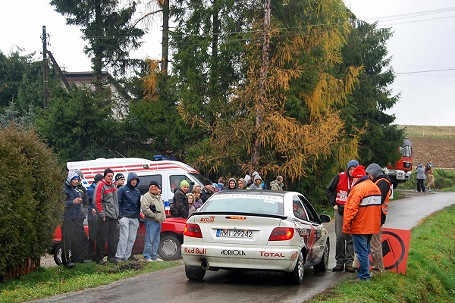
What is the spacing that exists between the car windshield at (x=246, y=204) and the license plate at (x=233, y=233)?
0.41m

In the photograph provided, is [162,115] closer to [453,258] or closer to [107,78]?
[107,78]

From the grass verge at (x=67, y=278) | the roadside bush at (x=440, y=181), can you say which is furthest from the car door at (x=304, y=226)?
the roadside bush at (x=440, y=181)

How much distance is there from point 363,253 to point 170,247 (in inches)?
207

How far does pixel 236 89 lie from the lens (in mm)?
27078

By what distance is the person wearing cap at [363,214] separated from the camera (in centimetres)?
1103

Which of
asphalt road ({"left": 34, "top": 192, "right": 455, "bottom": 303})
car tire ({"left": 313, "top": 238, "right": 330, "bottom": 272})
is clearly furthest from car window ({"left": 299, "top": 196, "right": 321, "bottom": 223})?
asphalt road ({"left": 34, "top": 192, "right": 455, "bottom": 303})

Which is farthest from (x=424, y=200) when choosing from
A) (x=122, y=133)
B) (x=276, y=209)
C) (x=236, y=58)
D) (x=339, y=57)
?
(x=276, y=209)

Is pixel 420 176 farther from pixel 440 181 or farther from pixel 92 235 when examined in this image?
pixel 92 235

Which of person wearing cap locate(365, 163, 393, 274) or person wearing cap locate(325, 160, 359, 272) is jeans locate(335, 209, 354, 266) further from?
person wearing cap locate(365, 163, 393, 274)

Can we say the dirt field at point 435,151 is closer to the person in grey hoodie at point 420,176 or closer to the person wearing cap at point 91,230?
the person in grey hoodie at point 420,176

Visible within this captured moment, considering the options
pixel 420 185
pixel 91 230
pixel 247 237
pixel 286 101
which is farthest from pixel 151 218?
pixel 420 185

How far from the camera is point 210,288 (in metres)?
10.5

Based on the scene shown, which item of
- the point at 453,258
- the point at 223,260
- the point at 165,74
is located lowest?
the point at 453,258

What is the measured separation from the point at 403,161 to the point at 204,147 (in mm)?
22847
